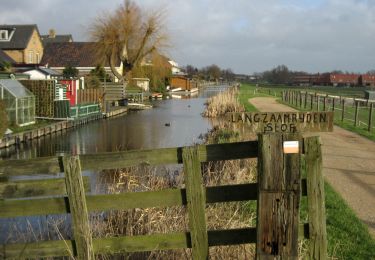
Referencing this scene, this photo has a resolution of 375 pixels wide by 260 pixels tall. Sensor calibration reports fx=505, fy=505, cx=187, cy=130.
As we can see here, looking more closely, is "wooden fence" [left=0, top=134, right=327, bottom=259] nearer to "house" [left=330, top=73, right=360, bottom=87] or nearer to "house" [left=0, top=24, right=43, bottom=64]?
"house" [left=0, top=24, right=43, bottom=64]

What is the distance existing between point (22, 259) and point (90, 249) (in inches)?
25.8

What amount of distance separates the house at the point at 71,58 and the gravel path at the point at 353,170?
4480cm

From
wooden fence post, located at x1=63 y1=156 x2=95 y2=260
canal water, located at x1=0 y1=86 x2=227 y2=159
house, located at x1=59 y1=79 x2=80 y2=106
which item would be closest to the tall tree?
canal water, located at x1=0 y1=86 x2=227 y2=159

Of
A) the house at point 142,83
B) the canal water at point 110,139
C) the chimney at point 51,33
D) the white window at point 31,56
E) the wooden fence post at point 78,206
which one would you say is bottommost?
the canal water at point 110,139

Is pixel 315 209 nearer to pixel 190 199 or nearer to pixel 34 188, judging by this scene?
pixel 190 199

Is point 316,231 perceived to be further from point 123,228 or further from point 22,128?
point 22,128

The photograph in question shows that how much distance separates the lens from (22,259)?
453 cm

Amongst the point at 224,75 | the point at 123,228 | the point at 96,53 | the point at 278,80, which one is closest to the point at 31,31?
the point at 96,53

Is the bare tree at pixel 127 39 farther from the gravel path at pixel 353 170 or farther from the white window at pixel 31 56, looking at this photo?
the gravel path at pixel 353 170

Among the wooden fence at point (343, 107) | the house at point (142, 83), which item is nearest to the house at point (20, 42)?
the house at point (142, 83)

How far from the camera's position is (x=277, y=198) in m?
4.02

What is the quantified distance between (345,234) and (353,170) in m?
4.90

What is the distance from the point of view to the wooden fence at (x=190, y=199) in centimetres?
403

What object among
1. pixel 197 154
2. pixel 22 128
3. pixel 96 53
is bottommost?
pixel 22 128
